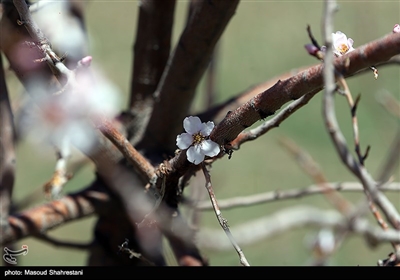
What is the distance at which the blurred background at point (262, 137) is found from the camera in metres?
2.47

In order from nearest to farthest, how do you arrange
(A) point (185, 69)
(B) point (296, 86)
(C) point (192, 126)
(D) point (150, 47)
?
1. (B) point (296, 86)
2. (C) point (192, 126)
3. (A) point (185, 69)
4. (D) point (150, 47)

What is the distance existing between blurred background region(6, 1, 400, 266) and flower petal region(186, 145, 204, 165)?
4.72ft

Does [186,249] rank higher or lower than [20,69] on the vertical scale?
lower

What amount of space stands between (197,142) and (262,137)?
2.59m

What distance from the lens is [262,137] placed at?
10.3 feet

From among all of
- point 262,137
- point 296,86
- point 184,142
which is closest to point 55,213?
point 184,142

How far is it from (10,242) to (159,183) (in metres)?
0.37

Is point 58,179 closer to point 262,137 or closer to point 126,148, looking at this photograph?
point 126,148

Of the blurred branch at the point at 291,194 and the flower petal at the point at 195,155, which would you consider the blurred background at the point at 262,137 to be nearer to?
the blurred branch at the point at 291,194

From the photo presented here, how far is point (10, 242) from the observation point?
0.91m

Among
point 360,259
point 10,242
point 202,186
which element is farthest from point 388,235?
point 360,259

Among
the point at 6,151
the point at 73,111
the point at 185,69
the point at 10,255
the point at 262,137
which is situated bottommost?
the point at 10,255

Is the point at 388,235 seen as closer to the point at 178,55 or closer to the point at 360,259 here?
the point at 178,55

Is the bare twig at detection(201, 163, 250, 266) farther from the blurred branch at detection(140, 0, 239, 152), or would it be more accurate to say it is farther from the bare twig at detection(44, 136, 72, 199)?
the bare twig at detection(44, 136, 72, 199)
